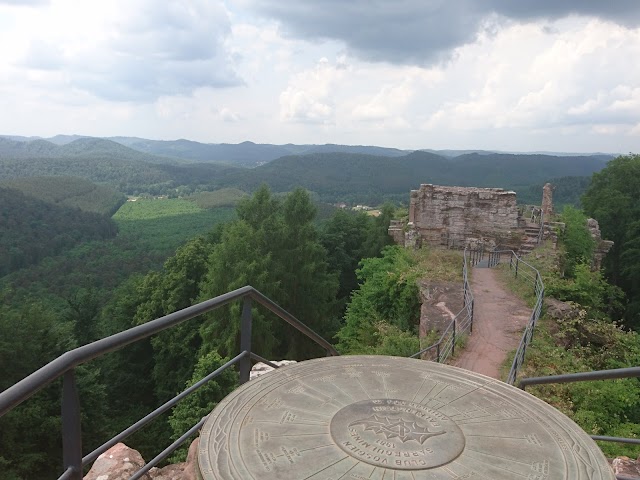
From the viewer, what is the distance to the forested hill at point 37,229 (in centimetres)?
6178

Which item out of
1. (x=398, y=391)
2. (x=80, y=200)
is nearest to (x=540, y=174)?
(x=80, y=200)

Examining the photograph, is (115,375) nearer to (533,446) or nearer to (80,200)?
(533,446)

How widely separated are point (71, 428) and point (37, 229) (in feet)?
271

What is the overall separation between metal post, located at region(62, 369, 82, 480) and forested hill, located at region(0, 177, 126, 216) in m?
111

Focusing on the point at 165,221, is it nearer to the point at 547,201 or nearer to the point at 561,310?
the point at 547,201

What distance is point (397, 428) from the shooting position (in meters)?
3.55

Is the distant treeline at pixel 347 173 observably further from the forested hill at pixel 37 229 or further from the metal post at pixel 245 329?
the metal post at pixel 245 329

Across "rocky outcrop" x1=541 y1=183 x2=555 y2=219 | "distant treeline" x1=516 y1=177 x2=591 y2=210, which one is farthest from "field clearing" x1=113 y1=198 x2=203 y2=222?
"rocky outcrop" x1=541 y1=183 x2=555 y2=219

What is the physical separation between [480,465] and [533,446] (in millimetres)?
492

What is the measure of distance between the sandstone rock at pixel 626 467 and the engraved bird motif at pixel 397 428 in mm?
2021

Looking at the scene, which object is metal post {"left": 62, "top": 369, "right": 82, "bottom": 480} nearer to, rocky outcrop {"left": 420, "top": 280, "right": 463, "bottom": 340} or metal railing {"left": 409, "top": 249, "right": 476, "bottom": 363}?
metal railing {"left": 409, "top": 249, "right": 476, "bottom": 363}

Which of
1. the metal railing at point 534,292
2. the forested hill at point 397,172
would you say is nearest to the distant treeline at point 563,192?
the forested hill at point 397,172

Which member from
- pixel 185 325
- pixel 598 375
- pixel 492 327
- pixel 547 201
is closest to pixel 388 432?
pixel 598 375

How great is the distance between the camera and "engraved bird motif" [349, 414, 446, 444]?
136 inches
